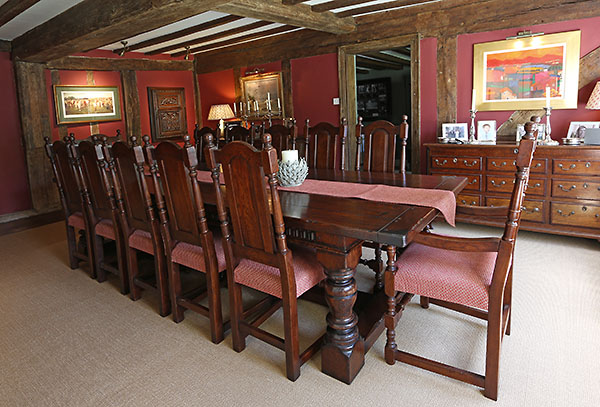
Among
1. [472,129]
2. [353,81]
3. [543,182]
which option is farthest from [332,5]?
[543,182]

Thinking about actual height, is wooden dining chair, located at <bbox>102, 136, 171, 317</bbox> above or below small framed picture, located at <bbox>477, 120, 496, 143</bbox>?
below

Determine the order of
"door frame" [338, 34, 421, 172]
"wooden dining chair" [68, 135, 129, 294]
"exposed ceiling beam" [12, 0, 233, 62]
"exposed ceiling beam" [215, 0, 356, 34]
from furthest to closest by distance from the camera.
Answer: "door frame" [338, 34, 421, 172] → "exposed ceiling beam" [215, 0, 356, 34] → "exposed ceiling beam" [12, 0, 233, 62] → "wooden dining chair" [68, 135, 129, 294]

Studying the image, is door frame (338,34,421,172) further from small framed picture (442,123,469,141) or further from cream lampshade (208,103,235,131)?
cream lampshade (208,103,235,131)

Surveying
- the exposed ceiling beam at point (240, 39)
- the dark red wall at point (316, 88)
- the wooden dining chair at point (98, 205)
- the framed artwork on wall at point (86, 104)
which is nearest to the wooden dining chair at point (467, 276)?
the wooden dining chair at point (98, 205)

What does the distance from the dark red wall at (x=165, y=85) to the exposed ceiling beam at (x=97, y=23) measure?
1.83 m

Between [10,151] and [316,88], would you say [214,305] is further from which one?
[10,151]

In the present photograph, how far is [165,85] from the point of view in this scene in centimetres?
762

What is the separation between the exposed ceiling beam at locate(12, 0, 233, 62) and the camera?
11.4 feet

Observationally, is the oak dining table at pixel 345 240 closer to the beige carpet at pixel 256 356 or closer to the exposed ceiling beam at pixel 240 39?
the beige carpet at pixel 256 356

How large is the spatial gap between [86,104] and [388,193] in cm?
593

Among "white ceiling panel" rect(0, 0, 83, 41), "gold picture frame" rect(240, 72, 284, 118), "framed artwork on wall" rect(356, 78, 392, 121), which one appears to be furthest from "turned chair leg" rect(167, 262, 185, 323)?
"framed artwork on wall" rect(356, 78, 392, 121)

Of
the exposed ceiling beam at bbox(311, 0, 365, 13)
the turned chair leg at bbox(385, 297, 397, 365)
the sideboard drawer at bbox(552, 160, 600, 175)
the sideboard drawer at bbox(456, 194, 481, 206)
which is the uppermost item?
the exposed ceiling beam at bbox(311, 0, 365, 13)

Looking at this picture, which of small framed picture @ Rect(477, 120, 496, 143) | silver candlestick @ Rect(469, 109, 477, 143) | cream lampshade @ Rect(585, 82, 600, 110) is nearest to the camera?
cream lampshade @ Rect(585, 82, 600, 110)

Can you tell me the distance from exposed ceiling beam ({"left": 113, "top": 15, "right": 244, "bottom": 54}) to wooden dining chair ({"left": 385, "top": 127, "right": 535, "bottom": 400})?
4028mm
